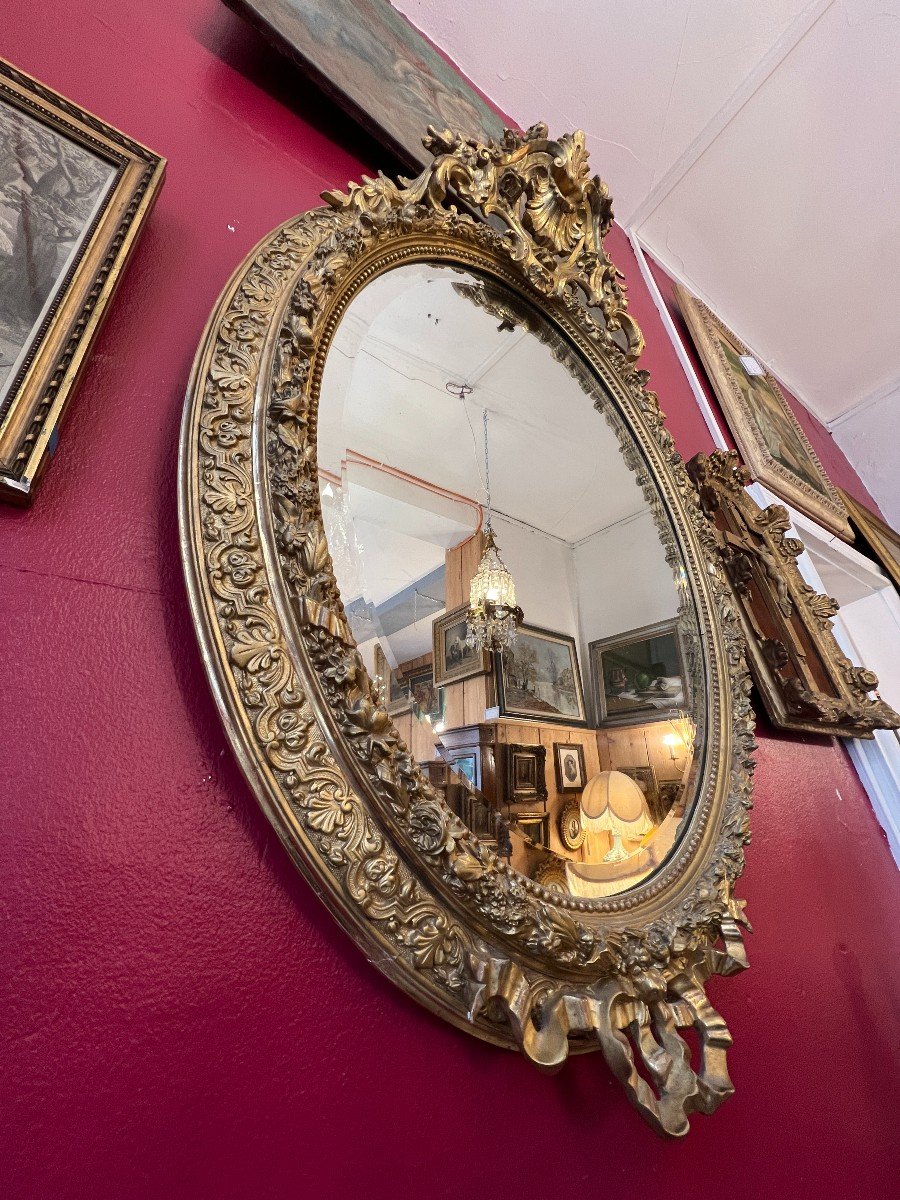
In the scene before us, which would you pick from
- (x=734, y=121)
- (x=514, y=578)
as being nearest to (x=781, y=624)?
(x=514, y=578)

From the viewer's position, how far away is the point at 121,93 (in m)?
0.69

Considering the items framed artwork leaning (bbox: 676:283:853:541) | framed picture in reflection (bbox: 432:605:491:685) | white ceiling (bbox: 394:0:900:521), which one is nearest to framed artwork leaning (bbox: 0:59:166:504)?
framed picture in reflection (bbox: 432:605:491:685)

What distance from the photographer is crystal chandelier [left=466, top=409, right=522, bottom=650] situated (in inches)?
24.8

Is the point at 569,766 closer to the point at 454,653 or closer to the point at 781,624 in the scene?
the point at 454,653

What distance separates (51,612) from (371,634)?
0.25 meters

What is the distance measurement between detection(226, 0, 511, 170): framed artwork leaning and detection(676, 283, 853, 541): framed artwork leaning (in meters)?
0.92

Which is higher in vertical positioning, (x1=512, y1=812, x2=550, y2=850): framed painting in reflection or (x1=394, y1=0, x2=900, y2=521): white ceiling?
(x1=394, y1=0, x2=900, y2=521): white ceiling

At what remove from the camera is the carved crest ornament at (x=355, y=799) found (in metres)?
0.43

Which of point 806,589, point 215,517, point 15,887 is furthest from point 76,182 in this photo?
point 806,589

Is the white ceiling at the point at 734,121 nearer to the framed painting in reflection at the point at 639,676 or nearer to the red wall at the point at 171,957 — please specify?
the red wall at the point at 171,957

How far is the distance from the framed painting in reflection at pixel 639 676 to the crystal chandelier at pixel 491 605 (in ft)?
0.44

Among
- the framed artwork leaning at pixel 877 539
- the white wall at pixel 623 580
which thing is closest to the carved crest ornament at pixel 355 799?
the white wall at pixel 623 580

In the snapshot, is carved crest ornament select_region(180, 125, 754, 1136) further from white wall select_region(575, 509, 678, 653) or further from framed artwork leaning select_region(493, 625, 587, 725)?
white wall select_region(575, 509, 678, 653)

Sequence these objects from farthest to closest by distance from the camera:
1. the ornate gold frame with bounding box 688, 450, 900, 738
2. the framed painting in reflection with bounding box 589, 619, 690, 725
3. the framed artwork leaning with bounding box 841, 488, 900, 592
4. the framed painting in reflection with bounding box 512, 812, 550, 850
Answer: the framed artwork leaning with bounding box 841, 488, 900, 592
the ornate gold frame with bounding box 688, 450, 900, 738
the framed painting in reflection with bounding box 589, 619, 690, 725
the framed painting in reflection with bounding box 512, 812, 550, 850
